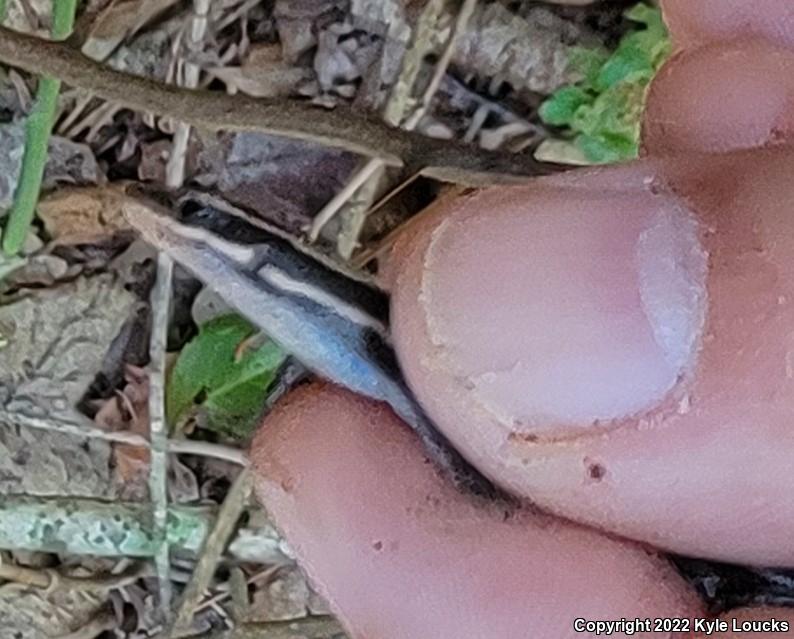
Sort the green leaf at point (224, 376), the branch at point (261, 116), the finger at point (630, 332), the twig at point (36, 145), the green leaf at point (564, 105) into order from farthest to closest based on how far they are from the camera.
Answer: the green leaf at point (564, 105)
the green leaf at point (224, 376)
the twig at point (36, 145)
the branch at point (261, 116)
the finger at point (630, 332)

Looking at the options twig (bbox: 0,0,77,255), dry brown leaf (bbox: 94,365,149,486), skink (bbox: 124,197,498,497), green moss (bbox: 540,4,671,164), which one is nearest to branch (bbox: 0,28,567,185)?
twig (bbox: 0,0,77,255)

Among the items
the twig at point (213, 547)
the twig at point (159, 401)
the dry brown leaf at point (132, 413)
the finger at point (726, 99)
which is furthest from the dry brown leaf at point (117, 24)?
the finger at point (726, 99)

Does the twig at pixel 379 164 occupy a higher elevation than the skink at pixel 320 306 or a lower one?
lower

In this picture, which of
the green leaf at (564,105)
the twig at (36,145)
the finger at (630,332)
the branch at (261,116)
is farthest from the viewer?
the green leaf at (564,105)

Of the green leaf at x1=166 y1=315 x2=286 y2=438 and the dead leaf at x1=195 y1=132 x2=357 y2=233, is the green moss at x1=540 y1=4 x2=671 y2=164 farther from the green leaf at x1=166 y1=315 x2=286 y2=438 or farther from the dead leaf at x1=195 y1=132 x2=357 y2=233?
the green leaf at x1=166 y1=315 x2=286 y2=438

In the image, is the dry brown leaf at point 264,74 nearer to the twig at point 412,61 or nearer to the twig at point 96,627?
the twig at point 412,61

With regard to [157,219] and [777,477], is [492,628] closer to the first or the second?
[777,477]

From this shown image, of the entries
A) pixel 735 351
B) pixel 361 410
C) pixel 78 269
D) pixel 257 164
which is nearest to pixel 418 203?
pixel 257 164
